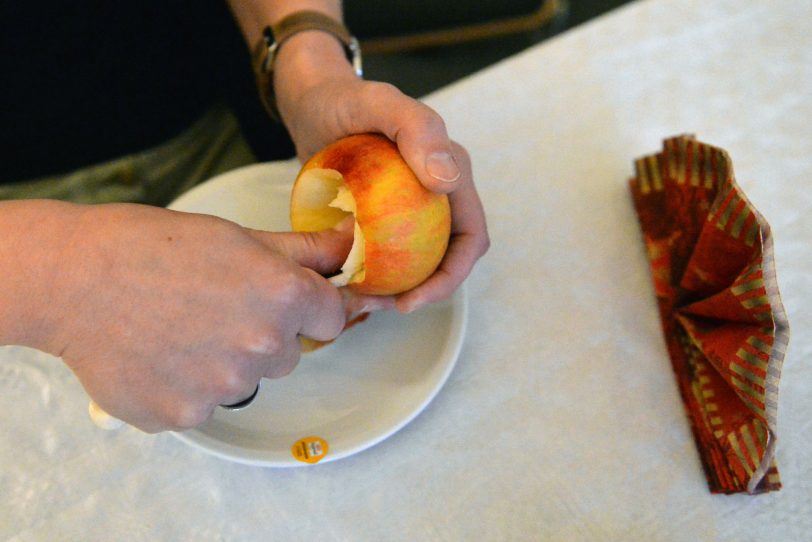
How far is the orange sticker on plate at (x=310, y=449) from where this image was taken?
20.2 inches

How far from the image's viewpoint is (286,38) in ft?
2.17

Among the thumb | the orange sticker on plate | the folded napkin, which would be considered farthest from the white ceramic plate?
the folded napkin

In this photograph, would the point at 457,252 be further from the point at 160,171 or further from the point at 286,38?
the point at 160,171

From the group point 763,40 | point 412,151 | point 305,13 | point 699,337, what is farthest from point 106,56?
point 763,40

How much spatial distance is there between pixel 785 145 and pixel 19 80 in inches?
33.8

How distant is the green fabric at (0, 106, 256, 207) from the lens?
702 mm

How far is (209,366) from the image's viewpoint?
44 cm

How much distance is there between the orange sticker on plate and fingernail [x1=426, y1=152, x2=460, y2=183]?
250 millimetres

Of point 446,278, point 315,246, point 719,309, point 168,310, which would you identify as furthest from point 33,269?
point 719,309

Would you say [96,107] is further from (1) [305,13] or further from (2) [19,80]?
(1) [305,13]

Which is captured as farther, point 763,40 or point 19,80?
point 763,40

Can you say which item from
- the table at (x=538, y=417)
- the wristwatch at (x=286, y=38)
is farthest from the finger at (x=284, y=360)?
the wristwatch at (x=286, y=38)

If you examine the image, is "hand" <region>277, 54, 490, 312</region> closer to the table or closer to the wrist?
the table

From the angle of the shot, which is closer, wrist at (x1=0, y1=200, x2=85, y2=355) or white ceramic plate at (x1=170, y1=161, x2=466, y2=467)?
wrist at (x1=0, y1=200, x2=85, y2=355)
